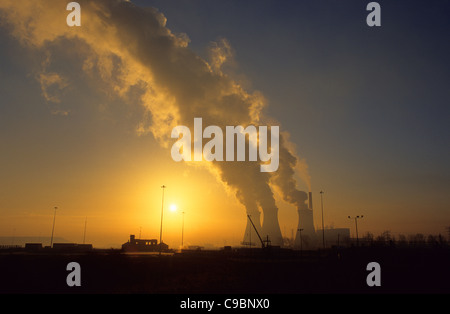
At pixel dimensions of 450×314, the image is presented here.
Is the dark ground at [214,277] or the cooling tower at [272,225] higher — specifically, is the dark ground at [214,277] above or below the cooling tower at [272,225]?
below

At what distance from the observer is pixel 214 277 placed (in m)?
33.4

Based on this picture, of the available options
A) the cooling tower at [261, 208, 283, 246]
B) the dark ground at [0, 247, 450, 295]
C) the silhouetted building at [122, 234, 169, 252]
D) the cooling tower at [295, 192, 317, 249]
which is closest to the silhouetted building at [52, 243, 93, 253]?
the silhouetted building at [122, 234, 169, 252]

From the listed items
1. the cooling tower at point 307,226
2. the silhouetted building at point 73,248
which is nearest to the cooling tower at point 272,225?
the cooling tower at point 307,226

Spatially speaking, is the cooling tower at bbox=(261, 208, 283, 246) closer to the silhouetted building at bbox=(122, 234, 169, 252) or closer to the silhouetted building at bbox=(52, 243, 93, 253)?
the silhouetted building at bbox=(122, 234, 169, 252)

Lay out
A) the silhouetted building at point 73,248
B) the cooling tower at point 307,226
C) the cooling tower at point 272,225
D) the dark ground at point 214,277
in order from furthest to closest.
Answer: the cooling tower at point 307,226, the cooling tower at point 272,225, the silhouetted building at point 73,248, the dark ground at point 214,277

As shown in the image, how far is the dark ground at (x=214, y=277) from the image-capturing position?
28.0 metres

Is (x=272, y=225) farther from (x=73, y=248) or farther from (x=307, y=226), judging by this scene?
(x=73, y=248)

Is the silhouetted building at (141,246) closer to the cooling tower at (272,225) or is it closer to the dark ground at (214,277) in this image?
the cooling tower at (272,225)

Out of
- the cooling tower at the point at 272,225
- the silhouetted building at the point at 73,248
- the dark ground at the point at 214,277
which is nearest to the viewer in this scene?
the dark ground at the point at 214,277

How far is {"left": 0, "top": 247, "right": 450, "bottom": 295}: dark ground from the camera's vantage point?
91.8 feet

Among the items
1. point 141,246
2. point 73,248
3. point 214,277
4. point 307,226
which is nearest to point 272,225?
point 307,226

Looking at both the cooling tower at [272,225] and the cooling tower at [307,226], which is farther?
the cooling tower at [307,226]
